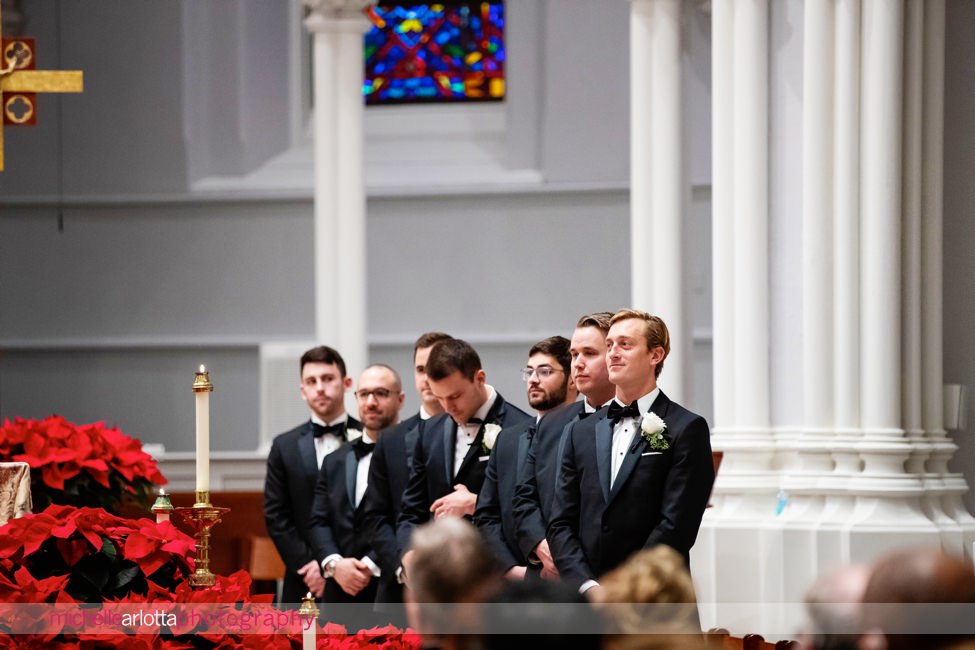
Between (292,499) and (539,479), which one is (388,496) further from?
(539,479)

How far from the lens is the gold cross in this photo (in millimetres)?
6500

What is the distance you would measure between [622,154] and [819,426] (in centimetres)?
541

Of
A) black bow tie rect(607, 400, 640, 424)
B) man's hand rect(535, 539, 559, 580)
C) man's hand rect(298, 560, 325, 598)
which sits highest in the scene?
black bow tie rect(607, 400, 640, 424)

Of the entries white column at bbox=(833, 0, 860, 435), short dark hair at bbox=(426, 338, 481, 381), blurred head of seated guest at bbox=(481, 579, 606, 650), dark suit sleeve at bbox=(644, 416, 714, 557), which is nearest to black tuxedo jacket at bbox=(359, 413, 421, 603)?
short dark hair at bbox=(426, 338, 481, 381)

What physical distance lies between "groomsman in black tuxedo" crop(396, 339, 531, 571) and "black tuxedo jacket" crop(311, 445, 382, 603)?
1.64ft

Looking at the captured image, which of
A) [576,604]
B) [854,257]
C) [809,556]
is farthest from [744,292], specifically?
[576,604]

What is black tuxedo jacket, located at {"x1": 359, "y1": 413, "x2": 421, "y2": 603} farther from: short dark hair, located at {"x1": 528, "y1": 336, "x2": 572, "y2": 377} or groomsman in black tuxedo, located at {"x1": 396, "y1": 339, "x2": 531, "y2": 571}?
short dark hair, located at {"x1": 528, "y1": 336, "x2": 572, "y2": 377}

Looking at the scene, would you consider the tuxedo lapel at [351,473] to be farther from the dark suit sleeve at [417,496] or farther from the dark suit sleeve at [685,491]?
the dark suit sleeve at [685,491]

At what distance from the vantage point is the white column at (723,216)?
6.66 metres

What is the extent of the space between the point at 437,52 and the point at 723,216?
561 centimetres

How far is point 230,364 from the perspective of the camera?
11633 millimetres

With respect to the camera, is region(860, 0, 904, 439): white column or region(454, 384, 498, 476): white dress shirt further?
region(860, 0, 904, 439): white column

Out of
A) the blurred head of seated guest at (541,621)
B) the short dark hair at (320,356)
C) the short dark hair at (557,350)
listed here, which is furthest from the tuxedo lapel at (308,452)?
the blurred head of seated guest at (541,621)

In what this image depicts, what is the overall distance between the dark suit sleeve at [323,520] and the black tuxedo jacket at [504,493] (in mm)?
1279
